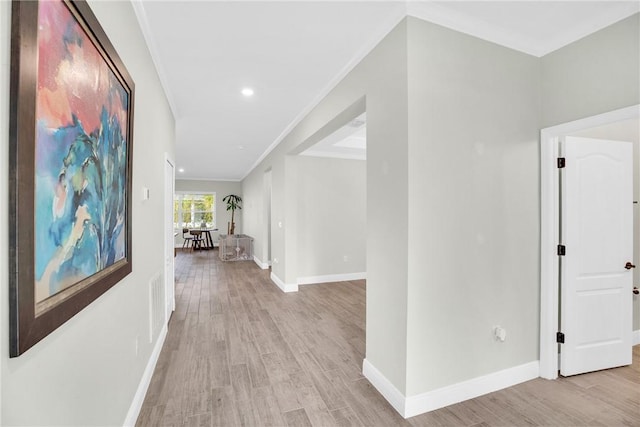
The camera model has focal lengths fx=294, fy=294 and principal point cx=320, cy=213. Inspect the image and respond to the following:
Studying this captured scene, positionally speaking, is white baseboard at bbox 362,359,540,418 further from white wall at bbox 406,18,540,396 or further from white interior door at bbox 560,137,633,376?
white interior door at bbox 560,137,633,376

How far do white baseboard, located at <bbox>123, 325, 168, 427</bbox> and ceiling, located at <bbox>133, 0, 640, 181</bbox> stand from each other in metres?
2.54

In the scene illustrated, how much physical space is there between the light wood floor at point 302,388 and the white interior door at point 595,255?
0.21 m

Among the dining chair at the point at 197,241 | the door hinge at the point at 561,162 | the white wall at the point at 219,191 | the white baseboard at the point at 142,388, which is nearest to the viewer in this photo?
the white baseboard at the point at 142,388

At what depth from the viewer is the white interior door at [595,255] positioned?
95.9 inches

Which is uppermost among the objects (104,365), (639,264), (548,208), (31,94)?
(31,94)

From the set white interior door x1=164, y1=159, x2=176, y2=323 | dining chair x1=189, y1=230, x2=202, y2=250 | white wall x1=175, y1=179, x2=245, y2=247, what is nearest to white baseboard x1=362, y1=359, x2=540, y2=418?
white interior door x1=164, y1=159, x2=176, y2=323

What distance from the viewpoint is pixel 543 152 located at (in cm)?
245

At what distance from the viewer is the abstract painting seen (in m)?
0.74

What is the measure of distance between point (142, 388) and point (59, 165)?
74.9 inches

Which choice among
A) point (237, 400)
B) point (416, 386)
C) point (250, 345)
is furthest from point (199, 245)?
point (416, 386)

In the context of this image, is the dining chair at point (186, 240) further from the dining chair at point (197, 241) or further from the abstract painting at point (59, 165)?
the abstract painting at point (59, 165)

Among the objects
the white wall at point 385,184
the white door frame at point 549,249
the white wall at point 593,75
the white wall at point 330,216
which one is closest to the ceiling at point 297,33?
the white wall at point 593,75

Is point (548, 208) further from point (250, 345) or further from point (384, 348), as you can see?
point (250, 345)

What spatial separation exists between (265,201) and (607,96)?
20.4 ft
